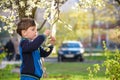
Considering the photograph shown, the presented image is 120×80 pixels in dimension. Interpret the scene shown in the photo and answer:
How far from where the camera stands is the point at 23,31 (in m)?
6.82

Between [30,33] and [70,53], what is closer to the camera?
[30,33]

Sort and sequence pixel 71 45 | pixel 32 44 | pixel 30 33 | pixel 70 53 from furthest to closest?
1. pixel 71 45
2. pixel 70 53
3. pixel 30 33
4. pixel 32 44

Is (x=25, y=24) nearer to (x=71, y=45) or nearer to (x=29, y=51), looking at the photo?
(x=29, y=51)

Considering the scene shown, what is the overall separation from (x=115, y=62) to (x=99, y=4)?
4467mm

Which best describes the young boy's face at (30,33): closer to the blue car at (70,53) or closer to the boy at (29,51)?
the boy at (29,51)

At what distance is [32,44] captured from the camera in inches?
263

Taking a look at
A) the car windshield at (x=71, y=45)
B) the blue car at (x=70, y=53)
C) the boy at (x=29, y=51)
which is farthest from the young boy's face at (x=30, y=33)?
the car windshield at (x=71, y=45)

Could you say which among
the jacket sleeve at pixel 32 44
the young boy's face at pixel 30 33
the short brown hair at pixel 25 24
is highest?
the short brown hair at pixel 25 24

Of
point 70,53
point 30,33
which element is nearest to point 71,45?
point 70,53

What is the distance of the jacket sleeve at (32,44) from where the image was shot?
6609 mm

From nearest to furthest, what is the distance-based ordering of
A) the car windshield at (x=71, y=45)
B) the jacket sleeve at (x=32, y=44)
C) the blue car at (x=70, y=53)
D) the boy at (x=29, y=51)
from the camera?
the jacket sleeve at (x=32, y=44)
the boy at (x=29, y=51)
the blue car at (x=70, y=53)
the car windshield at (x=71, y=45)

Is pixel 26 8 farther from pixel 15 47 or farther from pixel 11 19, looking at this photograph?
pixel 15 47

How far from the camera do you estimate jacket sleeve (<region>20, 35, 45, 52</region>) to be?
21.7 ft

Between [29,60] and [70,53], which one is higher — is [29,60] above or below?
above
